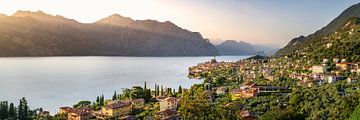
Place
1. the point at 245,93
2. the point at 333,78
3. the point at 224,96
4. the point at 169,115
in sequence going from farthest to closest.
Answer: the point at 333,78 < the point at 224,96 < the point at 245,93 < the point at 169,115

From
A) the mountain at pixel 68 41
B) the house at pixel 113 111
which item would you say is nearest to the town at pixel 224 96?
the house at pixel 113 111

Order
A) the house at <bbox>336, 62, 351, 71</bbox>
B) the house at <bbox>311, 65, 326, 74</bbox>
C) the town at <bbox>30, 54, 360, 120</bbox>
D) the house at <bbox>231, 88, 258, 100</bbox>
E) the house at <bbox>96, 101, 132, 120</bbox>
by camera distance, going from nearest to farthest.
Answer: the town at <bbox>30, 54, 360, 120</bbox>
the house at <bbox>96, 101, 132, 120</bbox>
the house at <bbox>231, 88, 258, 100</bbox>
the house at <bbox>336, 62, 351, 71</bbox>
the house at <bbox>311, 65, 326, 74</bbox>

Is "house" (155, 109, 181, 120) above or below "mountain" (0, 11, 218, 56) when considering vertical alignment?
below

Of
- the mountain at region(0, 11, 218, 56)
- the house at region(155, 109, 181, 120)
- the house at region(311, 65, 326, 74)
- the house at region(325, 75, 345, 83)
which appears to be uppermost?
the mountain at region(0, 11, 218, 56)

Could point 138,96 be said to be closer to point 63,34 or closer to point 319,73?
point 319,73

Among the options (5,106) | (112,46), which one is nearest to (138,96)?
(5,106)

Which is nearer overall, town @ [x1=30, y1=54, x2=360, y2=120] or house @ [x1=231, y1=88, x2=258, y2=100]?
town @ [x1=30, y1=54, x2=360, y2=120]

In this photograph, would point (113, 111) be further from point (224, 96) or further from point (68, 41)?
point (68, 41)

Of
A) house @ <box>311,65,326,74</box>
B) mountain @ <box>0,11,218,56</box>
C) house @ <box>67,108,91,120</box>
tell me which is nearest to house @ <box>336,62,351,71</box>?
house @ <box>311,65,326,74</box>

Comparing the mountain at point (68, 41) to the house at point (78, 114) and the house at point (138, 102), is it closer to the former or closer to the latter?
the house at point (138, 102)

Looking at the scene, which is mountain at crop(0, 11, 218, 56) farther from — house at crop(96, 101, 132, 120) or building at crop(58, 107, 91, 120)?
house at crop(96, 101, 132, 120)

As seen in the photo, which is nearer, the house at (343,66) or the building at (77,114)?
the building at (77,114)

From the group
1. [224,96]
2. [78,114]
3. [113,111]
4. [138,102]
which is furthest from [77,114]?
[224,96]
